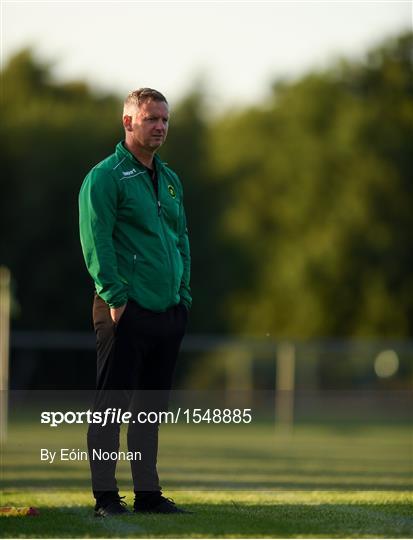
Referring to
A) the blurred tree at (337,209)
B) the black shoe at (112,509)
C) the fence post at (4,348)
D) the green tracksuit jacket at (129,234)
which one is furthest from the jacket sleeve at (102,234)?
the blurred tree at (337,209)

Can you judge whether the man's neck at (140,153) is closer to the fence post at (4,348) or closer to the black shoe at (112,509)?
the black shoe at (112,509)

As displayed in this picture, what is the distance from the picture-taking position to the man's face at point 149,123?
20.2 ft

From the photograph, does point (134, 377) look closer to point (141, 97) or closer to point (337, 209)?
point (141, 97)

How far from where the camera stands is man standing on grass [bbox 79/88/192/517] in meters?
6.07

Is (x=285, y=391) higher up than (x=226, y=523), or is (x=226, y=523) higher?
(x=226, y=523)

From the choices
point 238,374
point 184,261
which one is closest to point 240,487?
point 184,261

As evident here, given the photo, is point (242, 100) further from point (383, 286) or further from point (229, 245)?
point (229, 245)

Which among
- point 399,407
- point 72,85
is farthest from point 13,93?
point 399,407

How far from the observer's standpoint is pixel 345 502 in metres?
7.34

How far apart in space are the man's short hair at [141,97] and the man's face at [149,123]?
0.8 inches

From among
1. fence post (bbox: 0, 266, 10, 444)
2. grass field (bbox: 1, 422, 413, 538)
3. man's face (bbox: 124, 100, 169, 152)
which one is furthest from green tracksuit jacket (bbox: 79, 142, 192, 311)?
fence post (bbox: 0, 266, 10, 444)

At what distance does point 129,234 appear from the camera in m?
6.18

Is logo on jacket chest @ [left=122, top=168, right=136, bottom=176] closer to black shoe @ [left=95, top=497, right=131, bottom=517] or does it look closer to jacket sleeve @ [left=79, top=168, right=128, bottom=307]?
jacket sleeve @ [left=79, top=168, right=128, bottom=307]

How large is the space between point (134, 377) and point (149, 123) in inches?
47.4
